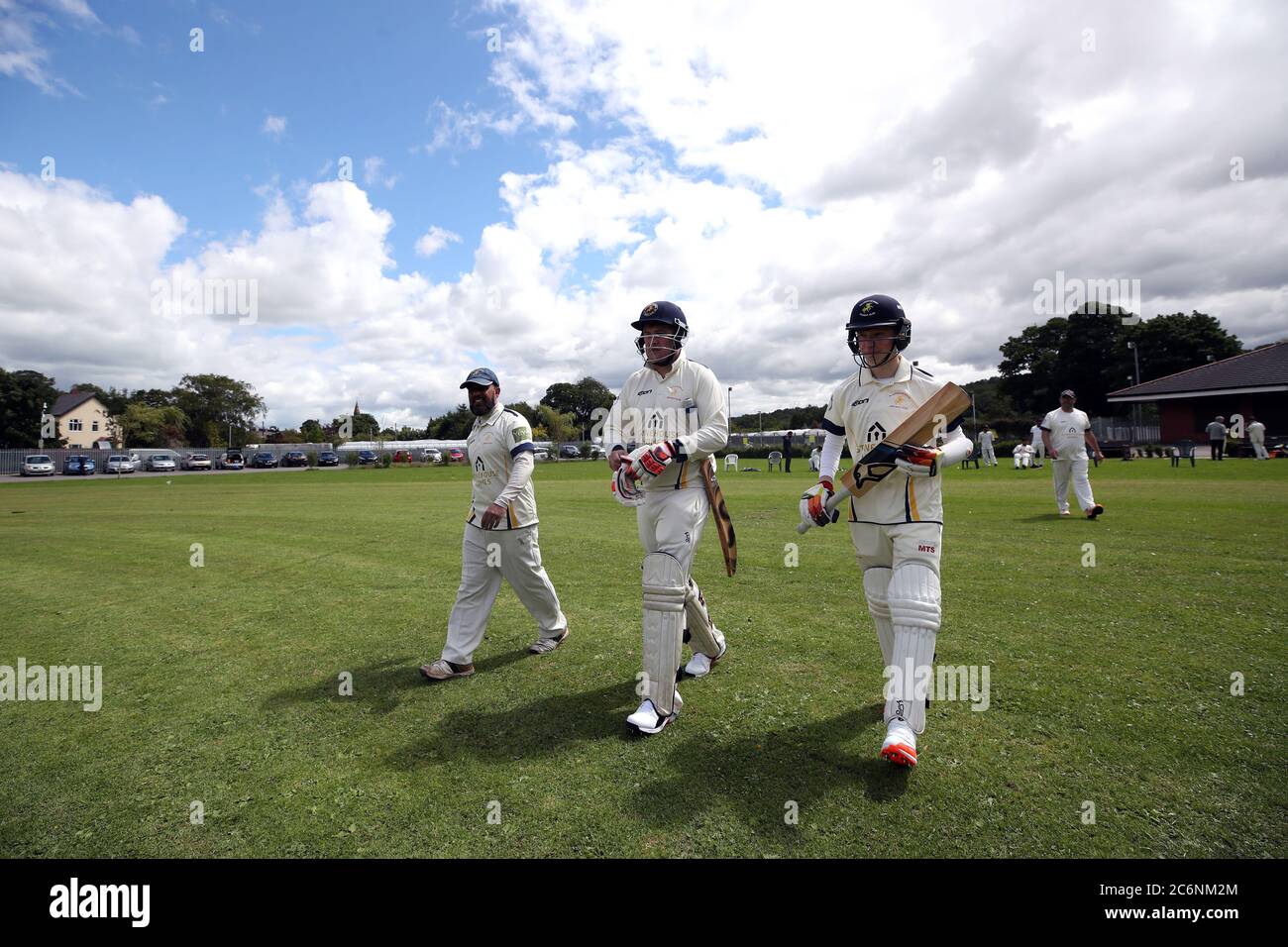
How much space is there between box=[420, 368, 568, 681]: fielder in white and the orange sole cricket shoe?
3.15 metres

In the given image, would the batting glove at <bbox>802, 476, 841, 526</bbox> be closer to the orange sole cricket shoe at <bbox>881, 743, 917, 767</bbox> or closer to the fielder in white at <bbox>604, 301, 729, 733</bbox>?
the fielder in white at <bbox>604, 301, 729, 733</bbox>

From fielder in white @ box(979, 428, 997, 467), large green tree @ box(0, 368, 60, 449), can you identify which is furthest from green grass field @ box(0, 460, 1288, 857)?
large green tree @ box(0, 368, 60, 449)

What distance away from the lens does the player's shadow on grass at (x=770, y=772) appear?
329 cm

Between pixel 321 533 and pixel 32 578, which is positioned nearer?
pixel 32 578

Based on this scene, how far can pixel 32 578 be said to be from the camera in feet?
32.6

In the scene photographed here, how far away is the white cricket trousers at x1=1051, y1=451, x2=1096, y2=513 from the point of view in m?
12.8

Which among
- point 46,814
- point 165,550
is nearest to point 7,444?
point 165,550

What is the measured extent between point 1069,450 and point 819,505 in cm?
1136

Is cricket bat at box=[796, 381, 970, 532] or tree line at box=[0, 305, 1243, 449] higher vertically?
tree line at box=[0, 305, 1243, 449]

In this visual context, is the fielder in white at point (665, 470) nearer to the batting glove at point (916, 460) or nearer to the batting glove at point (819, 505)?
the batting glove at point (819, 505)

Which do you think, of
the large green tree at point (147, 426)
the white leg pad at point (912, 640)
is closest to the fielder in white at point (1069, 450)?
the white leg pad at point (912, 640)
